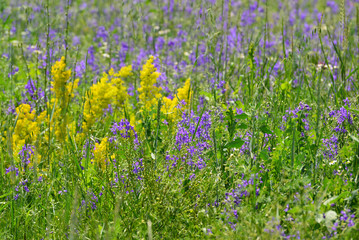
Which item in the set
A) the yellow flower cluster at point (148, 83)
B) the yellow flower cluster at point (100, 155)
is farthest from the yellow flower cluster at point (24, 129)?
the yellow flower cluster at point (148, 83)

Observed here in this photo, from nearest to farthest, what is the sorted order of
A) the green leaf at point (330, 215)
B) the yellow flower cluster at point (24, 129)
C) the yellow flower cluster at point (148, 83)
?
the green leaf at point (330, 215) → the yellow flower cluster at point (24, 129) → the yellow flower cluster at point (148, 83)

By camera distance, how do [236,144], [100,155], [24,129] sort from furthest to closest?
[24,129] → [100,155] → [236,144]

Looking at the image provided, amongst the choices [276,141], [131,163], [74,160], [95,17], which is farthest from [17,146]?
[95,17]

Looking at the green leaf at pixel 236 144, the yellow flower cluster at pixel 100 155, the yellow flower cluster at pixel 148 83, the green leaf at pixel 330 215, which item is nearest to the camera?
the green leaf at pixel 330 215

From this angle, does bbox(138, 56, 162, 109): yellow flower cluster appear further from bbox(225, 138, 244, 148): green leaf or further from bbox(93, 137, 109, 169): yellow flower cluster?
bbox(225, 138, 244, 148): green leaf

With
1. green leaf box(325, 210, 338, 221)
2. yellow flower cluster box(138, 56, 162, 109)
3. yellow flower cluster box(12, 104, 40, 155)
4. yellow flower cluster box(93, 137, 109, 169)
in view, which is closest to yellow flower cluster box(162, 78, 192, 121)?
yellow flower cluster box(138, 56, 162, 109)

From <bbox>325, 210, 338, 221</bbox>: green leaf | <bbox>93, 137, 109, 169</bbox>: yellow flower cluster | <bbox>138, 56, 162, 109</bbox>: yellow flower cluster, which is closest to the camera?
<bbox>325, 210, 338, 221</bbox>: green leaf

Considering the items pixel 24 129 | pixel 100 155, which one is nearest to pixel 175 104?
pixel 100 155

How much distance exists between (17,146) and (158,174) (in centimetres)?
93

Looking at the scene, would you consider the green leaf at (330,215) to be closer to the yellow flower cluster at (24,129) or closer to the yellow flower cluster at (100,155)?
the yellow flower cluster at (100,155)

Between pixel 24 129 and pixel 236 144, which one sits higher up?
pixel 236 144

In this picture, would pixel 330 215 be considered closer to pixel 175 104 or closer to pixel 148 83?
pixel 175 104

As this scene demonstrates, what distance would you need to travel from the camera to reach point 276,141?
246 cm

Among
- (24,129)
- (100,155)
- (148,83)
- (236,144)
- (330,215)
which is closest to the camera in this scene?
(330,215)
